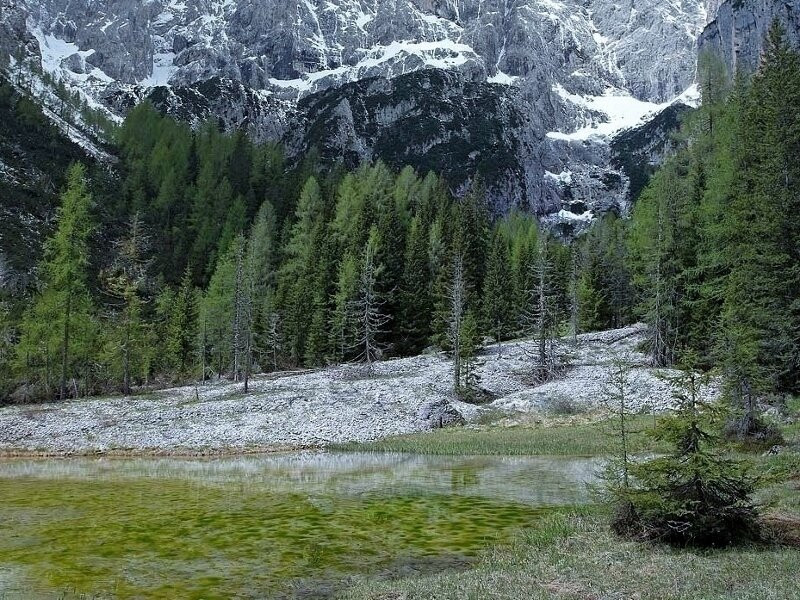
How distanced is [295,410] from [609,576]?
34.0 m

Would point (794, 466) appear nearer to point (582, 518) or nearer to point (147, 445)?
point (582, 518)

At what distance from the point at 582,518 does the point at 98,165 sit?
437ft

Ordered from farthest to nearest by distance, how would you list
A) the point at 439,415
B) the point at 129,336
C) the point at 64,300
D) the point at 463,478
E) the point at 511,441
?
1. the point at 129,336
2. the point at 64,300
3. the point at 439,415
4. the point at 511,441
5. the point at 463,478

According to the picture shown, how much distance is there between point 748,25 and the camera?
6467 inches

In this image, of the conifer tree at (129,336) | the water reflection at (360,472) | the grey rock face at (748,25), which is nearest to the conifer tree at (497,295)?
the conifer tree at (129,336)

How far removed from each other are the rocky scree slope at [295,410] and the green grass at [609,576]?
2562cm

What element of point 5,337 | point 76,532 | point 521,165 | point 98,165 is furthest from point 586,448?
point 521,165

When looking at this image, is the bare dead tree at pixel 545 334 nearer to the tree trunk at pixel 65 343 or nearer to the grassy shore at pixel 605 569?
the grassy shore at pixel 605 569

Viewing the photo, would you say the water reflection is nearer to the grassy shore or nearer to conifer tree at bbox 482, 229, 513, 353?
the grassy shore

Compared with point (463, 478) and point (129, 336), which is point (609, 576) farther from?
point (129, 336)

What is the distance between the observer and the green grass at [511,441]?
31.3 meters

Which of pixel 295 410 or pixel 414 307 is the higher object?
pixel 414 307

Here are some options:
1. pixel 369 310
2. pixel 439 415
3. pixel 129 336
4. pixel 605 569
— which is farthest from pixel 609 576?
pixel 369 310

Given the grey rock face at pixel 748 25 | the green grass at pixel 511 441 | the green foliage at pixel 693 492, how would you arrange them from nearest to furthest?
the green foliage at pixel 693 492, the green grass at pixel 511 441, the grey rock face at pixel 748 25
